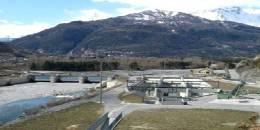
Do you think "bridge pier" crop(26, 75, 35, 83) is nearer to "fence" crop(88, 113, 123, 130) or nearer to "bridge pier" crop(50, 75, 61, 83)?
"bridge pier" crop(50, 75, 61, 83)

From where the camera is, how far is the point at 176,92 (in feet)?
298

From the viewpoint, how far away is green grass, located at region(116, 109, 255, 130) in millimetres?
43938

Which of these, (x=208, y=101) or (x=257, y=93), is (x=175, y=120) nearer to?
(x=208, y=101)

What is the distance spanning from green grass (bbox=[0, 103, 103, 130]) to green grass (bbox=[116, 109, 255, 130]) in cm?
407

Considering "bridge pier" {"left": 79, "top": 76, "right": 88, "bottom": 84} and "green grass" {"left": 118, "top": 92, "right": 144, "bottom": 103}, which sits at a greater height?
"green grass" {"left": 118, "top": 92, "right": 144, "bottom": 103}

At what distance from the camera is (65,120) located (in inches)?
1937

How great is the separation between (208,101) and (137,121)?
26207 mm

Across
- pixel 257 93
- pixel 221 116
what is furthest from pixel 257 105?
pixel 257 93

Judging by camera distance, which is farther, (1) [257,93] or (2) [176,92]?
(2) [176,92]

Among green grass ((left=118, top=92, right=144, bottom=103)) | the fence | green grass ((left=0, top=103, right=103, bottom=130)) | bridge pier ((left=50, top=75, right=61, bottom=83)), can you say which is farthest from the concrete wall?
the fence

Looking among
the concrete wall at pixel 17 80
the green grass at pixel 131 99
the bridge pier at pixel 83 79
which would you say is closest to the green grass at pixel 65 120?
the green grass at pixel 131 99

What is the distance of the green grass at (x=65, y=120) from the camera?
4460cm

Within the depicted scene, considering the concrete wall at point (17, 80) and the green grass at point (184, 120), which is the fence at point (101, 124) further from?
the concrete wall at point (17, 80)

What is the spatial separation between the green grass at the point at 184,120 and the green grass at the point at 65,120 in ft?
13.4
